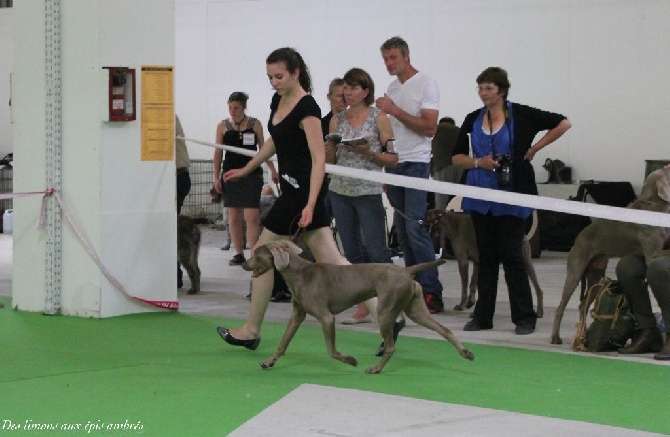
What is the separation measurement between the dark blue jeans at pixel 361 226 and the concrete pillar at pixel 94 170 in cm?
117

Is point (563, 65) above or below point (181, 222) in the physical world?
above

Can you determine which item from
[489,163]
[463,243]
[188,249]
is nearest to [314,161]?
[489,163]

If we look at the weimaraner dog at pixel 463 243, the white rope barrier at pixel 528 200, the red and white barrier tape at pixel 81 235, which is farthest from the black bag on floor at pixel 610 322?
the red and white barrier tape at pixel 81 235

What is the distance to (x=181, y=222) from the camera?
859cm

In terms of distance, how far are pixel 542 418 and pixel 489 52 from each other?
956 cm

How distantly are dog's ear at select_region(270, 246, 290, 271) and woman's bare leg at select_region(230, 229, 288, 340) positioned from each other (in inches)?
14.2

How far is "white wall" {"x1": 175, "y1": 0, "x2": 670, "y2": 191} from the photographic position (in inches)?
494

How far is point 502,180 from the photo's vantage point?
21.5 feet

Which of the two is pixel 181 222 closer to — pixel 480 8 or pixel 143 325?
pixel 143 325

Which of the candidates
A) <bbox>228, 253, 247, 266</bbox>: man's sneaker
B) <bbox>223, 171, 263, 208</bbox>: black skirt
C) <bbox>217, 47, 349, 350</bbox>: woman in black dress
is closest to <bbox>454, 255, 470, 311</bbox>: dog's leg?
<bbox>217, 47, 349, 350</bbox>: woman in black dress

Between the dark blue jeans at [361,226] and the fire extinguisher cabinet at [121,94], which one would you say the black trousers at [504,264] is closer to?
the dark blue jeans at [361,226]

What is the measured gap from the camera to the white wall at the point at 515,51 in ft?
41.2

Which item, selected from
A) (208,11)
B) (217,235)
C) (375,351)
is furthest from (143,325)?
(208,11)

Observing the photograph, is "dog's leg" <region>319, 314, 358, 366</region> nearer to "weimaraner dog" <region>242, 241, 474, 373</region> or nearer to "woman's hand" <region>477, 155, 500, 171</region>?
"weimaraner dog" <region>242, 241, 474, 373</region>
